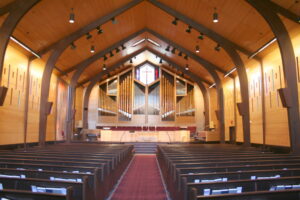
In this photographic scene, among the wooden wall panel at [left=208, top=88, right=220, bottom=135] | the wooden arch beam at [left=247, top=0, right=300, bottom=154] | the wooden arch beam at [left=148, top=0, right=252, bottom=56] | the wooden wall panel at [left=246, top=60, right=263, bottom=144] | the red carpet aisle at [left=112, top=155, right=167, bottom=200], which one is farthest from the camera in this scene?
the wooden wall panel at [left=208, top=88, right=220, bottom=135]

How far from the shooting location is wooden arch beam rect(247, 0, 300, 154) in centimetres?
632

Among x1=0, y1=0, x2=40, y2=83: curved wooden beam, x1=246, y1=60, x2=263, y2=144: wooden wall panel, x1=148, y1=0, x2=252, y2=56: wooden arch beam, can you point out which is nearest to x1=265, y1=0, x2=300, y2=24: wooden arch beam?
x1=148, y1=0, x2=252, y2=56: wooden arch beam

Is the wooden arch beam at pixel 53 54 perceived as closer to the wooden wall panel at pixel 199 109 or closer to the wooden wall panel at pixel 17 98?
the wooden wall panel at pixel 17 98

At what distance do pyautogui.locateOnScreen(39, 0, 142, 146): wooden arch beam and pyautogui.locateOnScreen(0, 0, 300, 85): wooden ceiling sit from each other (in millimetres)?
164

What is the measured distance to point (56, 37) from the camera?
9.61 m

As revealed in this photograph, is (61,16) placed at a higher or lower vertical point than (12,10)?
higher

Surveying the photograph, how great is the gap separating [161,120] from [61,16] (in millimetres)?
10934

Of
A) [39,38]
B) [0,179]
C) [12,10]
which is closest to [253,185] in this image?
[0,179]

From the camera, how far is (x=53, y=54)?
9516 mm

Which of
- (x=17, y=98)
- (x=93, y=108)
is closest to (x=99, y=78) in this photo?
(x=93, y=108)

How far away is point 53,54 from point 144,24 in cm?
501

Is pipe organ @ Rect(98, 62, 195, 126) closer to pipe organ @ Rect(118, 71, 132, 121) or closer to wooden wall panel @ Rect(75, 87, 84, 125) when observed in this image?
pipe organ @ Rect(118, 71, 132, 121)

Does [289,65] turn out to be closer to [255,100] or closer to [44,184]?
[255,100]

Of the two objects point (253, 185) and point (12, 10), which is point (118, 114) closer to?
point (12, 10)
